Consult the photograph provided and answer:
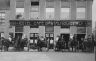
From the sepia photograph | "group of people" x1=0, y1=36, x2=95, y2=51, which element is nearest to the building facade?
the sepia photograph

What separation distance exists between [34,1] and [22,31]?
1.24 feet

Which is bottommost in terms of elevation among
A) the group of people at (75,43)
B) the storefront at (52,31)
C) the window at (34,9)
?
the group of people at (75,43)

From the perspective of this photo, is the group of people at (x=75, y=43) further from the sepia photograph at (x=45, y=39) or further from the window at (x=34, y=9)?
the window at (x=34, y=9)

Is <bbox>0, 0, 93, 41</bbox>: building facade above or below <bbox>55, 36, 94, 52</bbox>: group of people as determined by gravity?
above

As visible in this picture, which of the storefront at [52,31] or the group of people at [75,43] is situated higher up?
the storefront at [52,31]

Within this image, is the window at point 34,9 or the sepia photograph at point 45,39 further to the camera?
the window at point 34,9

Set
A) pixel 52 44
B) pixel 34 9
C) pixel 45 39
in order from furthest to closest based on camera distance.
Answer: pixel 34 9 < pixel 45 39 < pixel 52 44

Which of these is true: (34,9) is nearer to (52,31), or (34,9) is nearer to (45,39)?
(52,31)

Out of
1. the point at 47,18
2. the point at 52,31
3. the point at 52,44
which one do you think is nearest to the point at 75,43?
the point at 52,44

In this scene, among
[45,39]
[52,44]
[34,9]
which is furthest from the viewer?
[34,9]

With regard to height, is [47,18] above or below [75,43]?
above

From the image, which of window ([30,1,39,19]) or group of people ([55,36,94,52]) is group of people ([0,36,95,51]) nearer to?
group of people ([55,36,94,52])

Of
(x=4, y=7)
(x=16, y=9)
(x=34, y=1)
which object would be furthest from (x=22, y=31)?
(x=4, y=7)

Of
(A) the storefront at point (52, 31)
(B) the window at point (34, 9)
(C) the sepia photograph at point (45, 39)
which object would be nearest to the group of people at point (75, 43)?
(C) the sepia photograph at point (45, 39)
